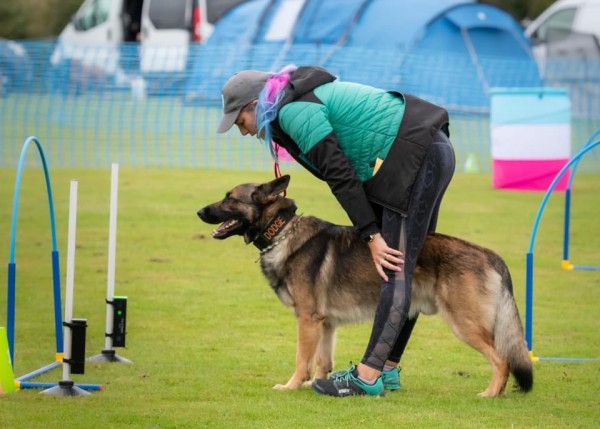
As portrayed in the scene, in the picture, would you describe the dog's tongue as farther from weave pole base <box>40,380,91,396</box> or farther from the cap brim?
weave pole base <box>40,380,91,396</box>

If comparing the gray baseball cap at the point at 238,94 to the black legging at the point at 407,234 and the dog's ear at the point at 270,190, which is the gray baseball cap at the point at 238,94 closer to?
the dog's ear at the point at 270,190

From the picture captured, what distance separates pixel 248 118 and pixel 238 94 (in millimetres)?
133

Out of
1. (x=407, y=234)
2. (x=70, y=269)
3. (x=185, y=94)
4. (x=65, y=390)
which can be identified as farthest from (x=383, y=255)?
(x=185, y=94)

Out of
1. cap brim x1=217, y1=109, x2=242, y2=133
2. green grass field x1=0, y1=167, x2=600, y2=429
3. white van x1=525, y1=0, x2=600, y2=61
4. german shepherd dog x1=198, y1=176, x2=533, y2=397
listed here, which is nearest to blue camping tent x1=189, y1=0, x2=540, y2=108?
white van x1=525, y1=0, x2=600, y2=61

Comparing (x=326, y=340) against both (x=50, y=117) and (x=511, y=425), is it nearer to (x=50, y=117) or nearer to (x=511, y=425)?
(x=511, y=425)

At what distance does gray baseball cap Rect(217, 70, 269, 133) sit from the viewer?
516 centimetres

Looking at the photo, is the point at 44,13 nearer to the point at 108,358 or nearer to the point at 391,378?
the point at 108,358

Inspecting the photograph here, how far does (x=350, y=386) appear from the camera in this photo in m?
5.46

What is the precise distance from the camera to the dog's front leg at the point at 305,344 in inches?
224

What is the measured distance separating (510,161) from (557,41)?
12111mm

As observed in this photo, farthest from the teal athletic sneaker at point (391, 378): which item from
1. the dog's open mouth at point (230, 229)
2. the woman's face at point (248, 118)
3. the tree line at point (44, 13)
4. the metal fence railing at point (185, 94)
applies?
the tree line at point (44, 13)

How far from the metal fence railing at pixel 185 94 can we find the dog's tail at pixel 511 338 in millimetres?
11599

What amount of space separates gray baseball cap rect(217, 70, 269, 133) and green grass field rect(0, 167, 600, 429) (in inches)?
56.5

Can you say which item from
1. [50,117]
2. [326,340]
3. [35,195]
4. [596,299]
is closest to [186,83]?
[50,117]
